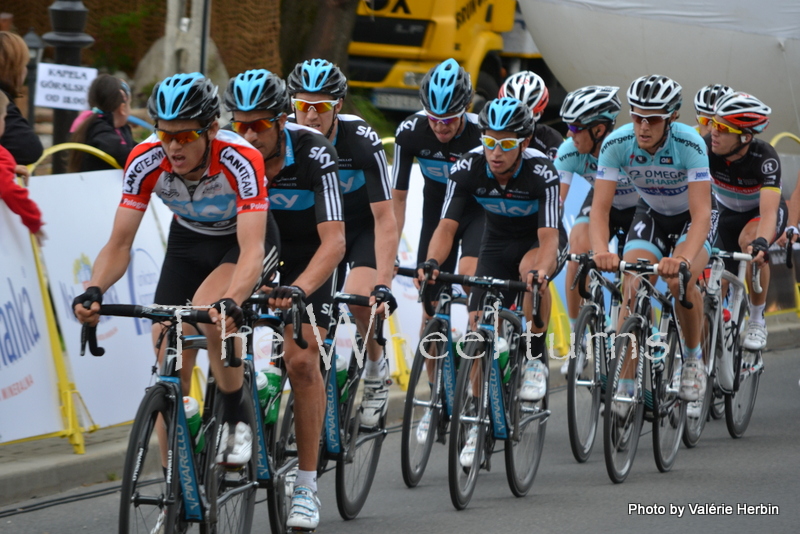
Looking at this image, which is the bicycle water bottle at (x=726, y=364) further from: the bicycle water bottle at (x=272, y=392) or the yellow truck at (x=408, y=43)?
the yellow truck at (x=408, y=43)

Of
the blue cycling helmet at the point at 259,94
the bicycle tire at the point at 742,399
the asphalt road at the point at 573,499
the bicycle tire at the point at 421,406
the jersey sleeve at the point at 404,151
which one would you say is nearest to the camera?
the blue cycling helmet at the point at 259,94

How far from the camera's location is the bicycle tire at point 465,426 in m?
6.05

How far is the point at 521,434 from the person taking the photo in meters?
6.66

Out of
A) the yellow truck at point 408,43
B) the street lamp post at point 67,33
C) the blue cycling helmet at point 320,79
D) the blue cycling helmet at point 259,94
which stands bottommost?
the blue cycling helmet at point 259,94

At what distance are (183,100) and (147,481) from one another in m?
1.50

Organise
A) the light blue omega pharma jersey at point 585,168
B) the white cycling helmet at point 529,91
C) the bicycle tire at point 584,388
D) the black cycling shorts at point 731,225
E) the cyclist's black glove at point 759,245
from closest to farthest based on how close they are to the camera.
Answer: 1. the bicycle tire at point 584,388
2. the cyclist's black glove at point 759,245
3. the white cycling helmet at point 529,91
4. the light blue omega pharma jersey at point 585,168
5. the black cycling shorts at point 731,225

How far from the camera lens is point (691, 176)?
7.23 metres

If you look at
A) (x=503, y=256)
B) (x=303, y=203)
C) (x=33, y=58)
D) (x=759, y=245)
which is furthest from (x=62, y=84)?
(x=759, y=245)

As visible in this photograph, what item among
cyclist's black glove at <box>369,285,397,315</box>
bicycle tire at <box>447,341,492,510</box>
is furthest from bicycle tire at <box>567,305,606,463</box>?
cyclist's black glove at <box>369,285,397,315</box>

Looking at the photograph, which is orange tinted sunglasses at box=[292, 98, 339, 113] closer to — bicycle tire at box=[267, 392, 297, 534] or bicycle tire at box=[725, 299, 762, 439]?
bicycle tire at box=[267, 392, 297, 534]

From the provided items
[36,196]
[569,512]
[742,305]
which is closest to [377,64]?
[742,305]

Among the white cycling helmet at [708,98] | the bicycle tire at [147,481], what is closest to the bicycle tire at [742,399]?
the white cycling helmet at [708,98]

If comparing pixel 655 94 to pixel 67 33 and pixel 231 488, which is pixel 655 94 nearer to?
pixel 231 488

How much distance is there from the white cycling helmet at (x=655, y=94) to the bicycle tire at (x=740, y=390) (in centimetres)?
205
